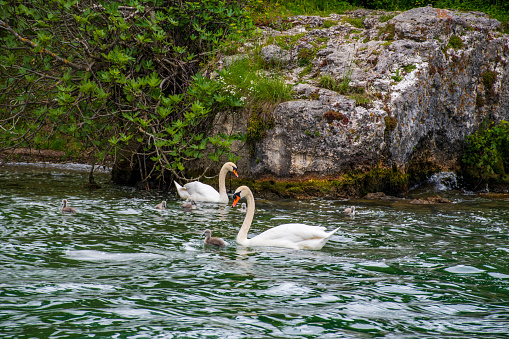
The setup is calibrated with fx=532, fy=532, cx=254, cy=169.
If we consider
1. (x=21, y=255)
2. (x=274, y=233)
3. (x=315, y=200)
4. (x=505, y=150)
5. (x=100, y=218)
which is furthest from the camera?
(x=505, y=150)

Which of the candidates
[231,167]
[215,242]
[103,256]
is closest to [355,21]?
[231,167]

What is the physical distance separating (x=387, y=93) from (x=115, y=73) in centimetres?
629

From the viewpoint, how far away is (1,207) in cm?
984

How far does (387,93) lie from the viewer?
12.7m

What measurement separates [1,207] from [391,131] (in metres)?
8.43

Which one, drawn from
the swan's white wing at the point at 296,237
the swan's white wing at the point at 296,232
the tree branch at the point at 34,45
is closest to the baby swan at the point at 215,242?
the swan's white wing at the point at 296,237

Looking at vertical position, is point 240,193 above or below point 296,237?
above

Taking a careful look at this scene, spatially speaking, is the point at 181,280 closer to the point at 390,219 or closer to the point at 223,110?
the point at 390,219

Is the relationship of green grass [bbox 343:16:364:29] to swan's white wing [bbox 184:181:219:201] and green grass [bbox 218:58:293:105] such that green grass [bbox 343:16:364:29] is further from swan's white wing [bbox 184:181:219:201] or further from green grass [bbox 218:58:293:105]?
swan's white wing [bbox 184:181:219:201]

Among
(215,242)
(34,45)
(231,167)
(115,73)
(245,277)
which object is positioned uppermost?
(34,45)

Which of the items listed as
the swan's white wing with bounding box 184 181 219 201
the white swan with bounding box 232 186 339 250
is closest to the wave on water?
the white swan with bounding box 232 186 339 250

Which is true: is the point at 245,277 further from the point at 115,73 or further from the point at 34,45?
the point at 34,45

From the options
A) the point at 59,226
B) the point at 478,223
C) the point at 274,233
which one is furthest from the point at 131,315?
the point at 478,223

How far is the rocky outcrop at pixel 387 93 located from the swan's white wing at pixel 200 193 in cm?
127
